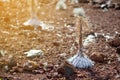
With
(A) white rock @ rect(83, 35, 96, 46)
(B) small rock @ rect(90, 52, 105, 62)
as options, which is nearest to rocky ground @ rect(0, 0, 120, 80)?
(B) small rock @ rect(90, 52, 105, 62)

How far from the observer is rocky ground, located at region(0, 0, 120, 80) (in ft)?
22.2

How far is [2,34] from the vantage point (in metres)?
8.88

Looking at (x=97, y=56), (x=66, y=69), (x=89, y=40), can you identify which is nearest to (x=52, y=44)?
(x=89, y=40)

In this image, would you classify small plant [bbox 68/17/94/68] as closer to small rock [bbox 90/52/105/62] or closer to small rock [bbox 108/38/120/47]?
small rock [bbox 90/52/105/62]

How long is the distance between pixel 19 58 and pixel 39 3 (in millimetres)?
5507

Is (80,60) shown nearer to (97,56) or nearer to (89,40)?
Answer: (97,56)

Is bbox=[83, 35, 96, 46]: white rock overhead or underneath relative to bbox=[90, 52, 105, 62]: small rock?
underneath

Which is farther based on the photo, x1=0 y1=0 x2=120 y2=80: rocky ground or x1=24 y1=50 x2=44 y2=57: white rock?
x1=24 y1=50 x2=44 y2=57: white rock

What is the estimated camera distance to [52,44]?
8.35 metres

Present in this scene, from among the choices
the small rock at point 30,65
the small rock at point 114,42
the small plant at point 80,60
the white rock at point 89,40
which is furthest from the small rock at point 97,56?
the small rock at point 30,65

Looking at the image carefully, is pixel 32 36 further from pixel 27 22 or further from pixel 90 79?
pixel 90 79

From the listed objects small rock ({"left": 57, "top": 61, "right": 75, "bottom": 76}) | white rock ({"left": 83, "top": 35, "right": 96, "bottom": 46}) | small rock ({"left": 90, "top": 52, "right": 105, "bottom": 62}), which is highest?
small rock ({"left": 57, "top": 61, "right": 75, "bottom": 76})

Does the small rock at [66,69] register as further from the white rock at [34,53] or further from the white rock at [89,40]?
the white rock at [89,40]

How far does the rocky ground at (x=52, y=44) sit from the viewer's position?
6.78 meters
